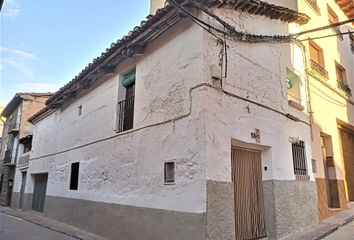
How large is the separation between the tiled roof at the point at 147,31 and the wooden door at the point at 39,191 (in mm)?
6517

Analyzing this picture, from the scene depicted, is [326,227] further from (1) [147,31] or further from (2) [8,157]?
(2) [8,157]

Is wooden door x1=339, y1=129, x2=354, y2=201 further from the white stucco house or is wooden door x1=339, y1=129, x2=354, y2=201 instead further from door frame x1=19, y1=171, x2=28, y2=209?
door frame x1=19, y1=171, x2=28, y2=209

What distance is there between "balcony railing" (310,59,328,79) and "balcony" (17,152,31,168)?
47.2ft

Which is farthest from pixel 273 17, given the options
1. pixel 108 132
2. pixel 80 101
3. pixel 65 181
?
pixel 65 181

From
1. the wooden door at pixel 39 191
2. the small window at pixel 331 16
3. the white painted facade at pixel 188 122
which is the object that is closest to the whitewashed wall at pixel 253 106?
the white painted facade at pixel 188 122

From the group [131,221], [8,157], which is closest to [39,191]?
[8,157]

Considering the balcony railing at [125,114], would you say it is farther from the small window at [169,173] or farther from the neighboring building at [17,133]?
the neighboring building at [17,133]

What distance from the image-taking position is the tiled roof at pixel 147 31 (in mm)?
6086

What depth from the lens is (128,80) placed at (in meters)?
7.99

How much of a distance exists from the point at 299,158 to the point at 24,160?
1503cm

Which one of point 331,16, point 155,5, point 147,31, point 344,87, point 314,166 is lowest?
point 314,166

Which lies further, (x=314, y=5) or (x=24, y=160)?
(x=24, y=160)

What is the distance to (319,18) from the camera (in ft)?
35.4

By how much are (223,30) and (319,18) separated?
682 cm
